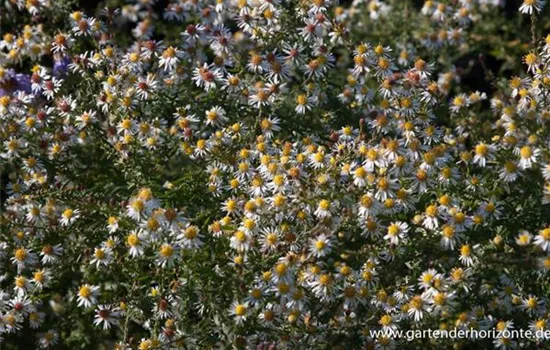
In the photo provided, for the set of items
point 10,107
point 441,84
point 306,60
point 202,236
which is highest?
point 441,84

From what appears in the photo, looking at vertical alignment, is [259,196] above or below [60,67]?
below

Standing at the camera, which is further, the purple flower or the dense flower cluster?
the purple flower

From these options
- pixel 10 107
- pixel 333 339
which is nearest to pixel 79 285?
pixel 10 107

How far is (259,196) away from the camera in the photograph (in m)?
3.08

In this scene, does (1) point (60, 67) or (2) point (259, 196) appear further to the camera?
(1) point (60, 67)

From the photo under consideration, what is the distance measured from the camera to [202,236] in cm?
292

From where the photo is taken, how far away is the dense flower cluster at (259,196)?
290 cm

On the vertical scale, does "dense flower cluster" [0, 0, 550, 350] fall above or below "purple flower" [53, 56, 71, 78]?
below

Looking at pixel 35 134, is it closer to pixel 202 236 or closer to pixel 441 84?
pixel 202 236

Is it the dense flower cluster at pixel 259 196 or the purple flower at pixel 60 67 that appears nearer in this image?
the dense flower cluster at pixel 259 196

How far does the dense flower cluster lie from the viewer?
2898mm

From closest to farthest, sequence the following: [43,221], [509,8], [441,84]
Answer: [43,221]
[441,84]
[509,8]

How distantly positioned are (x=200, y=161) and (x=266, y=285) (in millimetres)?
741

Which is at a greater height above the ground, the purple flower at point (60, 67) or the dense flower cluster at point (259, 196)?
the purple flower at point (60, 67)
